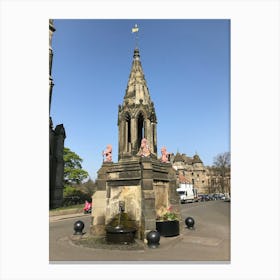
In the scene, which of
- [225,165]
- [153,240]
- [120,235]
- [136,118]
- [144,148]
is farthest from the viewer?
[225,165]

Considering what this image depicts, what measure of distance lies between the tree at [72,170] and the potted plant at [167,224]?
2782 centimetres

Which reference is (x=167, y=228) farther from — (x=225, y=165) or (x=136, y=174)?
(x=225, y=165)

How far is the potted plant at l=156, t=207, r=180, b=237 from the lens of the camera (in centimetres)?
1014

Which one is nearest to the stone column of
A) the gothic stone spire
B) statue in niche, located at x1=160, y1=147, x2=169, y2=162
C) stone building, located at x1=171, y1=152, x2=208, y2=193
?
the gothic stone spire

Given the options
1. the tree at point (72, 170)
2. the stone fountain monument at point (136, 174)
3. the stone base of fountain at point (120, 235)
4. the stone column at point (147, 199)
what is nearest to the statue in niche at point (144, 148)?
the stone fountain monument at point (136, 174)

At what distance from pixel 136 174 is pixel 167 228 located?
2.29 meters

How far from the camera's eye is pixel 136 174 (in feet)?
33.9

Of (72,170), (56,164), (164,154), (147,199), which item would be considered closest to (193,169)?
(72,170)

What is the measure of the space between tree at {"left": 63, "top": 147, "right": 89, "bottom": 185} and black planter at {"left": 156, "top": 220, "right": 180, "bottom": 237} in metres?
28.3

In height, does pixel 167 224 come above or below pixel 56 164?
below

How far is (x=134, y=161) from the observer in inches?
421

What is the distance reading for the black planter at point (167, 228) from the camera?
1012 cm
